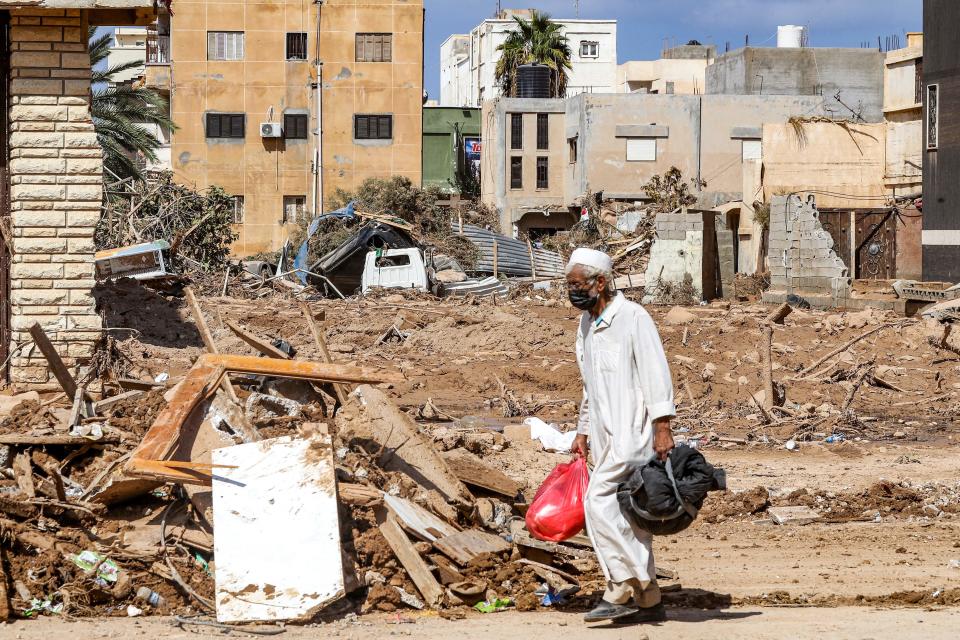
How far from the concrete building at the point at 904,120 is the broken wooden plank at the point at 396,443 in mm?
25819

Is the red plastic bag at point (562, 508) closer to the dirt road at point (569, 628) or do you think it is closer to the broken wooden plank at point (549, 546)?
the dirt road at point (569, 628)

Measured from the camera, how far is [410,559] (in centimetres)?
645

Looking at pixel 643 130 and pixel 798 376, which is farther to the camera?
pixel 643 130

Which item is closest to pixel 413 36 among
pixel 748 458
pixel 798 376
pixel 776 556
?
pixel 798 376

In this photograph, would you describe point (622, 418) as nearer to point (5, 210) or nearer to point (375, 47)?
point (5, 210)

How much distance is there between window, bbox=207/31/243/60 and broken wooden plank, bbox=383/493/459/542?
130ft

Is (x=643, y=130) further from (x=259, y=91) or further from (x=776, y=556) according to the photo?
(x=776, y=556)

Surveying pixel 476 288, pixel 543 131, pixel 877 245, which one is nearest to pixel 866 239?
pixel 877 245

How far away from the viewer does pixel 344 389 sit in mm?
8133

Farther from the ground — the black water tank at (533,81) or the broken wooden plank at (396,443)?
the black water tank at (533,81)

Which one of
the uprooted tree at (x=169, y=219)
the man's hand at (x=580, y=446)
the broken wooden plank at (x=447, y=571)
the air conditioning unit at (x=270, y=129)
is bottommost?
the broken wooden plank at (x=447, y=571)

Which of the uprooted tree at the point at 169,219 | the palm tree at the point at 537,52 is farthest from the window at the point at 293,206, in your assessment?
the uprooted tree at the point at 169,219

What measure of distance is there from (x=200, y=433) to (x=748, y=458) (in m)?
5.76

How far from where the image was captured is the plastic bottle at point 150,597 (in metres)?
6.18
